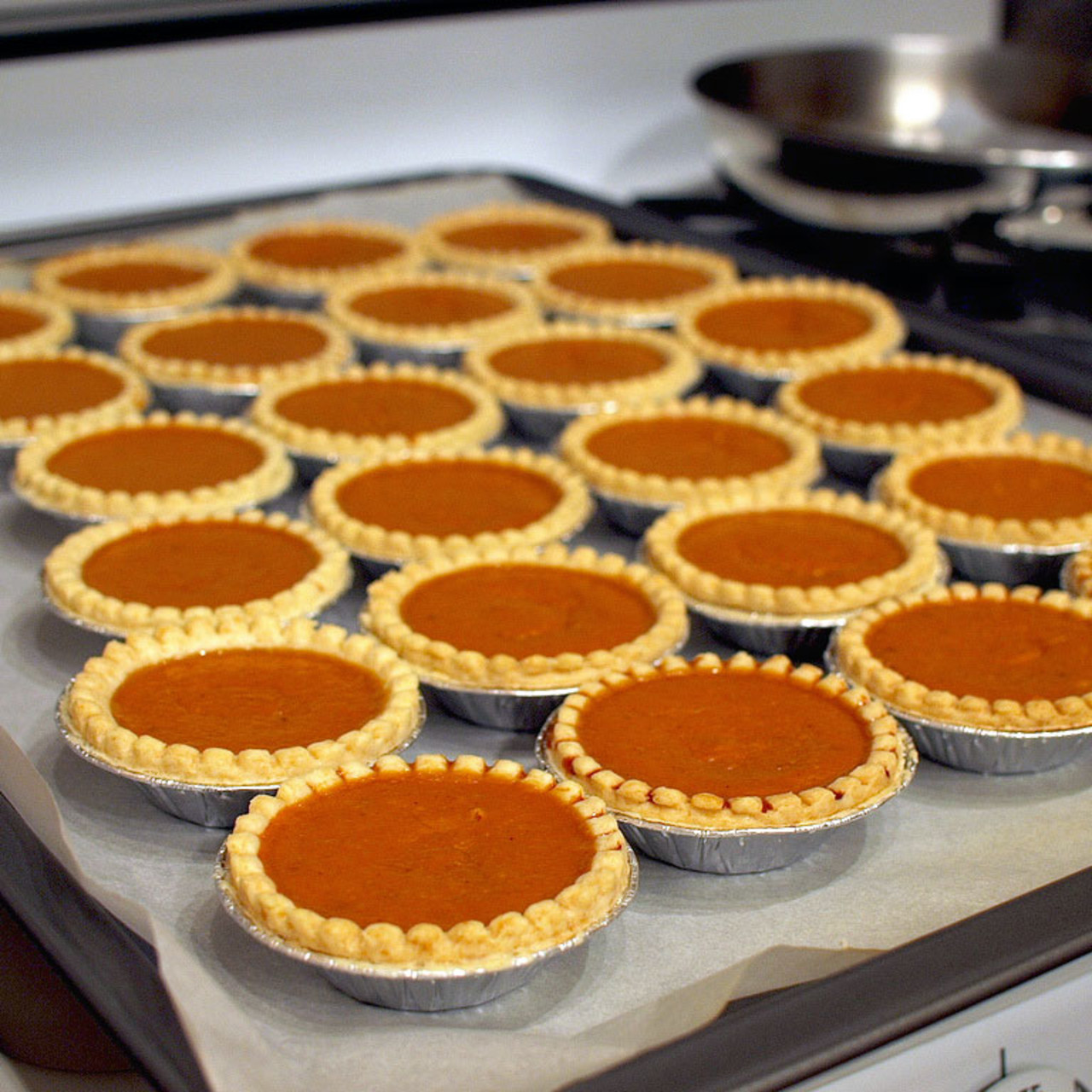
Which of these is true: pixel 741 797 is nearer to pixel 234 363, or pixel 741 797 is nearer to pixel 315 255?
pixel 234 363

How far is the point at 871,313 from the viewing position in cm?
409

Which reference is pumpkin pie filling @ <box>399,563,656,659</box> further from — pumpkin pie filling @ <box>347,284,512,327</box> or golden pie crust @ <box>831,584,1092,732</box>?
pumpkin pie filling @ <box>347,284,512,327</box>

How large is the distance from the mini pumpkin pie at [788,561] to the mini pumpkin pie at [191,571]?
0.63 m

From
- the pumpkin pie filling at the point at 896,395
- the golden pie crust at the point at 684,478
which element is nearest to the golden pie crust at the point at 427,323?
the golden pie crust at the point at 684,478

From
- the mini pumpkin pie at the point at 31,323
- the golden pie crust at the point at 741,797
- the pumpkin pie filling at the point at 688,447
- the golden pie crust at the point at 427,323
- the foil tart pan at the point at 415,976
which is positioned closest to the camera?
the foil tart pan at the point at 415,976

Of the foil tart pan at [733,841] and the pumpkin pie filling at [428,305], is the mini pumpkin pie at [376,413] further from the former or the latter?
the foil tart pan at [733,841]

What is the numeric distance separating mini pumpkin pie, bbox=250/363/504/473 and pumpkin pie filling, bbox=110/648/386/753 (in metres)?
0.90

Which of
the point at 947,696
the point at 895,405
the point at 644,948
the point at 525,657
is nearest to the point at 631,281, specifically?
the point at 895,405

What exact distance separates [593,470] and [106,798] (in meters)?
1.26

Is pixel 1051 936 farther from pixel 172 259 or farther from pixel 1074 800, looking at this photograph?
pixel 172 259

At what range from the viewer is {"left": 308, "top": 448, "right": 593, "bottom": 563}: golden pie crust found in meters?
2.96

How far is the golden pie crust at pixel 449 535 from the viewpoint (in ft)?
9.71

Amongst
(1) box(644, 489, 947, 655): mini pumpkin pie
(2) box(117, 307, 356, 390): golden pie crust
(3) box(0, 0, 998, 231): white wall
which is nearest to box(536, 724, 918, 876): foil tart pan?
(1) box(644, 489, 947, 655): mini pumpkin pie

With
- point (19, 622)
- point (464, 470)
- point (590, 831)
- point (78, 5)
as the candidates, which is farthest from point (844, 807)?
point (78, 5)
